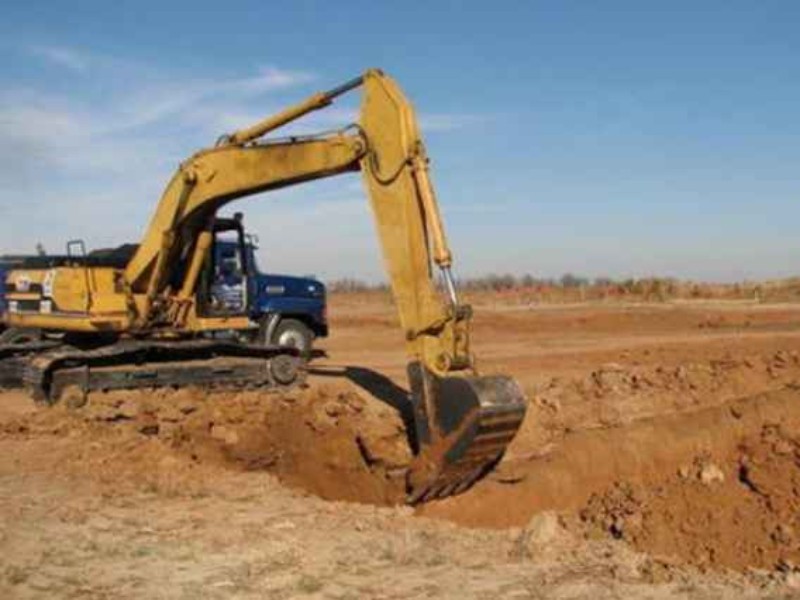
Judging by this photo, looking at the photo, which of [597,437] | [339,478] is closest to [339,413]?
[339,478]

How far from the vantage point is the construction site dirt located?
283 inches

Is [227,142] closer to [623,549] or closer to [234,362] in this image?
[234,362]

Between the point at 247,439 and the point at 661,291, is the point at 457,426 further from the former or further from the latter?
the point at 661,291

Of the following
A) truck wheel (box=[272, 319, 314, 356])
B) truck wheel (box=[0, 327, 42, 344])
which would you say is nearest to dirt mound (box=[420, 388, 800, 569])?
truck wheel (box=[272, 319, 314, 356])

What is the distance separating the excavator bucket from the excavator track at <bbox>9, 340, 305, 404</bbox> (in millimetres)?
6254

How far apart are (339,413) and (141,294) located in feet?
14.7

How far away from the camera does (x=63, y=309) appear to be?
14906 millimetres

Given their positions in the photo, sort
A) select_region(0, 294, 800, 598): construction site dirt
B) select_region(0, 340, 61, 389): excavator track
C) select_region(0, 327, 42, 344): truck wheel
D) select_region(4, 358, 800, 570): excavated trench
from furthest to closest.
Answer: select_region(0, 327, 42, 344): truck wheel → select_region(0, 340, 61, 389): excavator track → select_region(4, 358, 800, 570): excavated trench → select_region(0, 294, 800, 598): construction site dirt

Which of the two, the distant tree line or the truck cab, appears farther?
the distant tree line

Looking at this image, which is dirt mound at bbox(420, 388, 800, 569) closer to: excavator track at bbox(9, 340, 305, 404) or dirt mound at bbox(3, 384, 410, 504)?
dirt mound at bbox(3, 384, 410, 504)

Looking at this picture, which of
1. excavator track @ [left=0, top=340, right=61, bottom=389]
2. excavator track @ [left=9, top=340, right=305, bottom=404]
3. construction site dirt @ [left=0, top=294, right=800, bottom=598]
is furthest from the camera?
excavator track @ [left=0, top=340, right=61, bottom=389]

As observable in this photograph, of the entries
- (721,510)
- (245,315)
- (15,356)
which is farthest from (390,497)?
(15,356)

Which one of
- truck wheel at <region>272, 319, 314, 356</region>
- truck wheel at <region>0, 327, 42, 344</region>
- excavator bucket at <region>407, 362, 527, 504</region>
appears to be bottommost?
excavator bucket at <region>407, 362, 527, 504</region>

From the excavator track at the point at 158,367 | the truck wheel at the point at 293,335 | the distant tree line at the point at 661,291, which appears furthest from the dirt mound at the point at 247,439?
the distant tree line at the point at 661,291
